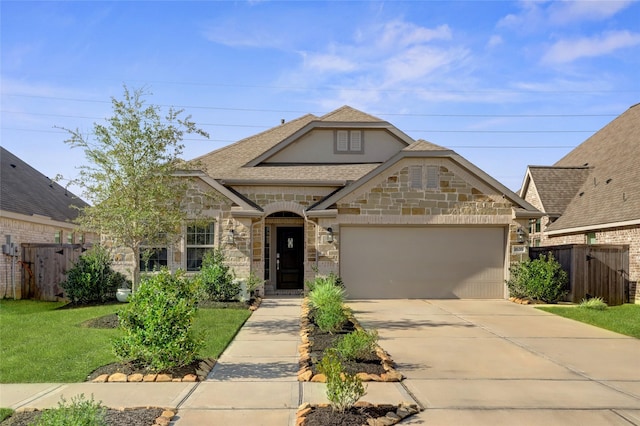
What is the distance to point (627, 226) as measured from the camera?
18375 millimetres

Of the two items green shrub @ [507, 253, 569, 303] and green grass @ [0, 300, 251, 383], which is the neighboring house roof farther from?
green shrub @ [507, 253, 569, 303]

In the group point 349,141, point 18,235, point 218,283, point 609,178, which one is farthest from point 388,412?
point 609,178

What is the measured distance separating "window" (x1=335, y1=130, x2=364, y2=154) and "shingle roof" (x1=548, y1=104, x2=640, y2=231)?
921cm

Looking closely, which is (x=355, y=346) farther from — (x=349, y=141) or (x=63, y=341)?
(x=349, y=141)

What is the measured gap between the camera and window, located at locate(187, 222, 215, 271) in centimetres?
1719

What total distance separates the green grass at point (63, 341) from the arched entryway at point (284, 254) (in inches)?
194

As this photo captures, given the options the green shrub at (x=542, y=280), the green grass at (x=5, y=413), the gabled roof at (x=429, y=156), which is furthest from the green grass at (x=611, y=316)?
the green grass at (x=5, y=413)

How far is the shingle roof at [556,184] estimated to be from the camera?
24234mm

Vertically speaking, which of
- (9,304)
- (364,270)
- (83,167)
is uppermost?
(83,167)

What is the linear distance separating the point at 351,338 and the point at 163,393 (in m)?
2.82

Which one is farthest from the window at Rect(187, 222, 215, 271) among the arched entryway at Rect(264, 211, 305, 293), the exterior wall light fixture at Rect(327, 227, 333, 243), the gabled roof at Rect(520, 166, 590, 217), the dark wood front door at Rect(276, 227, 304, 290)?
the gabled roof at Rect(520, 166, 590, 217)

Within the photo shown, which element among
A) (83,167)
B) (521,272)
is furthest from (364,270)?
(83,167)

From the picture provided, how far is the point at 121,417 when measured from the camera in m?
5.75

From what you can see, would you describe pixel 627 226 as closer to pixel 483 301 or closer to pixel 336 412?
pixel 483 301
